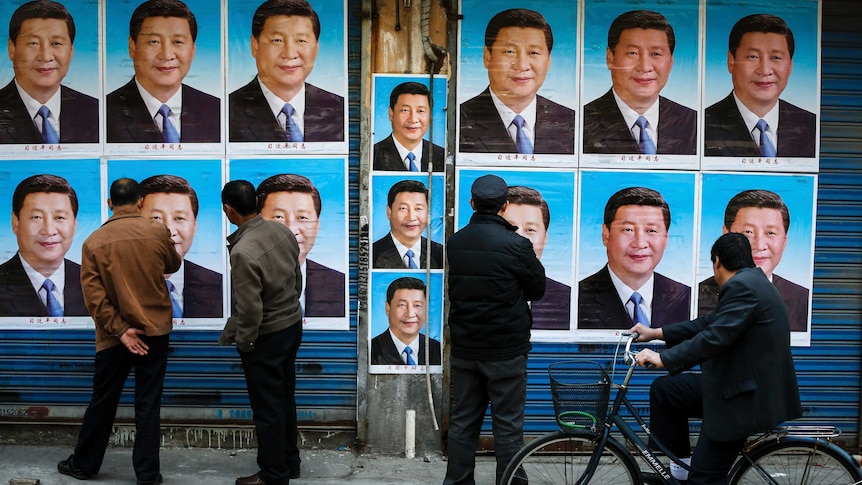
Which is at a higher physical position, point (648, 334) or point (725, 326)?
point (725, 326)

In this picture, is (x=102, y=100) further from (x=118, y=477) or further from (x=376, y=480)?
(x=376, y=480)

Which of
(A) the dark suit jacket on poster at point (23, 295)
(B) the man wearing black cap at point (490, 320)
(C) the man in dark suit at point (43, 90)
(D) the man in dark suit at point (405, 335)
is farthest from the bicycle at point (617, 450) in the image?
(C) the man in dark suit at point (43, 90)

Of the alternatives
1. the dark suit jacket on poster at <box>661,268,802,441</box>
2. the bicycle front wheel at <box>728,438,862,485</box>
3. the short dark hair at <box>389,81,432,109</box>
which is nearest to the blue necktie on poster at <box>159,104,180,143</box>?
the short dark hair at <box>389,81,432,109</box>

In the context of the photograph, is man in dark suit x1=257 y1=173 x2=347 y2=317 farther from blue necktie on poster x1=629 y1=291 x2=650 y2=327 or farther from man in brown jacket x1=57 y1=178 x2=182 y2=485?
blue necktie on poster x1=629 y1=291 x2=650 y2=327

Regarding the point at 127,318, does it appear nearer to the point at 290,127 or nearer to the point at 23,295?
the point at 23,295

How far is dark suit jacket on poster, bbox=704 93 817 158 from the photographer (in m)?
5.84

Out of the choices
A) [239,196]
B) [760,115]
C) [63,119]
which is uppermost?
[760,115]

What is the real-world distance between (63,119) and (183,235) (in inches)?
50.7

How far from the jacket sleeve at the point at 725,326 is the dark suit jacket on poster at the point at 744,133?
2091 mm

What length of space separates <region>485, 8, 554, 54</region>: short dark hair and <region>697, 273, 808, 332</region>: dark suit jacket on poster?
7.29ft

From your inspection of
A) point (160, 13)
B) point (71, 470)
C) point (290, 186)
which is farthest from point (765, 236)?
point (71, 470)

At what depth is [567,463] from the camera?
4.67 meters

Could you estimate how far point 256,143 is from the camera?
5742 millimetres

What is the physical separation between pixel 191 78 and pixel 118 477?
9.74 ft
